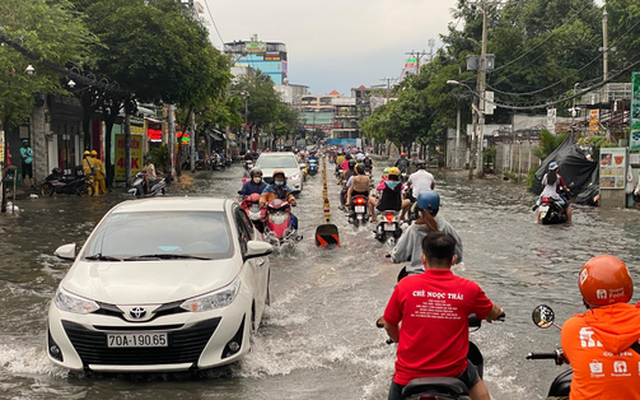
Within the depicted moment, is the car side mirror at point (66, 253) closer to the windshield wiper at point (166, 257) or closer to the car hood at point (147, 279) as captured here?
the car hood at point (147, 279)

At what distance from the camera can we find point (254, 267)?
7219 millimetres

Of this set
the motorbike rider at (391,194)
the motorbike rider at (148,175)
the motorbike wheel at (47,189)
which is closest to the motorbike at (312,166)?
the motorbike rider at (148,175)

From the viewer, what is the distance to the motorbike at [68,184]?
2489cm

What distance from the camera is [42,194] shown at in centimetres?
2491

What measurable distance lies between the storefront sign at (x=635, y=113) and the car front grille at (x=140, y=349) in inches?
740

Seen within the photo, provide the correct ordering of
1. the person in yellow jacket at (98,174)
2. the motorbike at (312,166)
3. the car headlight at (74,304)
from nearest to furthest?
1. the car headlight at (74,304)
2. the person in yellow jacket at (98,174)
3. the motorbike at (312,166)

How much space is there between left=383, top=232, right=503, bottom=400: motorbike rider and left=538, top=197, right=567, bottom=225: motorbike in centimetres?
1503

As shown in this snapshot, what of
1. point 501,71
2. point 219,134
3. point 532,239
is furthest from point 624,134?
point 219,134

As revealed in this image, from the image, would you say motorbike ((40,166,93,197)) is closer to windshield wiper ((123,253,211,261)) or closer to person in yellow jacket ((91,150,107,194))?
A: person in yellow jacket ((91,150,107,194))

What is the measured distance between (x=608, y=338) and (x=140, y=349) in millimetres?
3745

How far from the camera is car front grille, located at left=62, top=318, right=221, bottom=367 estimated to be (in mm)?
5738

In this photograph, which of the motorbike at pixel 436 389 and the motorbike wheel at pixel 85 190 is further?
the motorbike wheel at pixel 85 190

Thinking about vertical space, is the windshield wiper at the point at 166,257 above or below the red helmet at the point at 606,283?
below

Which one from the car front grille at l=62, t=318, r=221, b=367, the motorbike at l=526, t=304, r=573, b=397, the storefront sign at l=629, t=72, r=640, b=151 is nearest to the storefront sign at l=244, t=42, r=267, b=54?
the storefront sign at l=629, t=72, r=640, b=151
